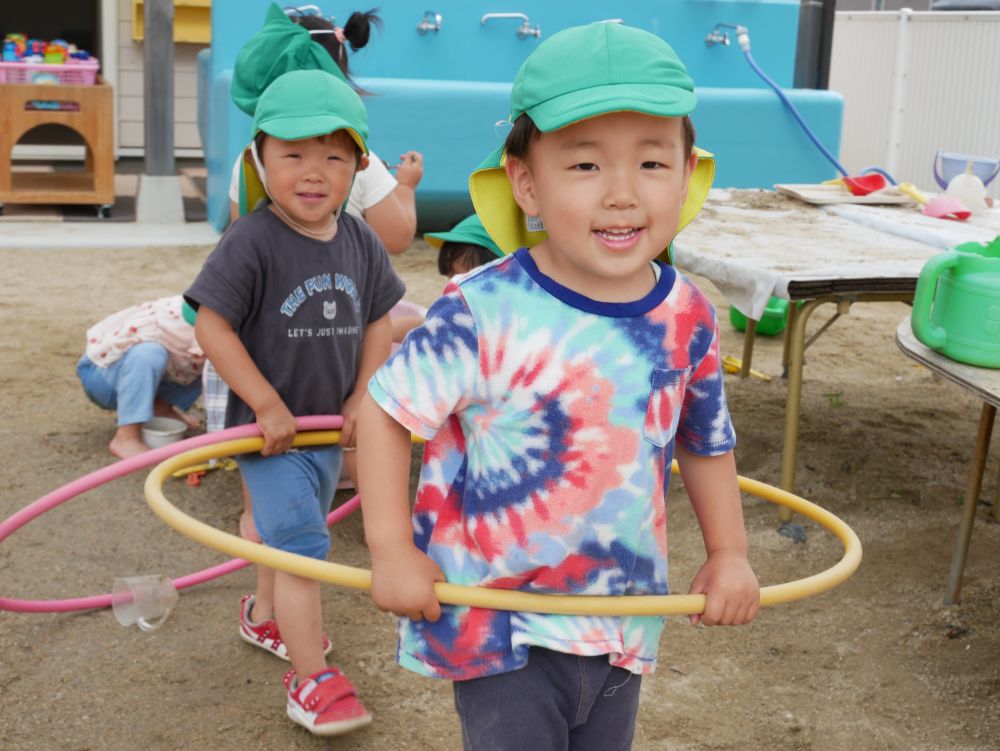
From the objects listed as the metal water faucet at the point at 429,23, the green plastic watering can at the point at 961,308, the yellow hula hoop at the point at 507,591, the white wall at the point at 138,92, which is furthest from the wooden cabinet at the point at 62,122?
the yellow hula hoop at the point at 507,591

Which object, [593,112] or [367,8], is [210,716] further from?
[367,8]

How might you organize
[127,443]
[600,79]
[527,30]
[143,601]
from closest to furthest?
[600,79]
[143,601]
[127,443]
[527,30]

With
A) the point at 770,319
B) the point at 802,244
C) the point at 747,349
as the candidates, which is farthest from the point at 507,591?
the point at 770,319

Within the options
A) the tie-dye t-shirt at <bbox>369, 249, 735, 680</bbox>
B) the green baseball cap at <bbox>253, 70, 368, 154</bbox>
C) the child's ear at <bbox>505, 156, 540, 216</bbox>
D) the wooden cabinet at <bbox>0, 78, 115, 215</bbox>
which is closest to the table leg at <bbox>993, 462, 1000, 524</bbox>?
the green baseball cap at <bbox>253, 70, 368, 154</bbox>

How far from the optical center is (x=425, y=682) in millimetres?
2863

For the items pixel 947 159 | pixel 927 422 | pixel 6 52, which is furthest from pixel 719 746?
pixel 6 52

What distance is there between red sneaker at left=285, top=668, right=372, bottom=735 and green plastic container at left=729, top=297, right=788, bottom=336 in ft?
12.5

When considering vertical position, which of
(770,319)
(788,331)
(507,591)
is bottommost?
(770,319)

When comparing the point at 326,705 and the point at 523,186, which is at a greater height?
the point at 523,186

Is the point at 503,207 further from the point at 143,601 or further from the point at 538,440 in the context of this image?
the point at 143,601

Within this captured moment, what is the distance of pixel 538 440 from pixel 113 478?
1.38m

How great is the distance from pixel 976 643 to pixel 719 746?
0.85 m

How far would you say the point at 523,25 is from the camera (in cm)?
845

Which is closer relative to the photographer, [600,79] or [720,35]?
[600,79]
